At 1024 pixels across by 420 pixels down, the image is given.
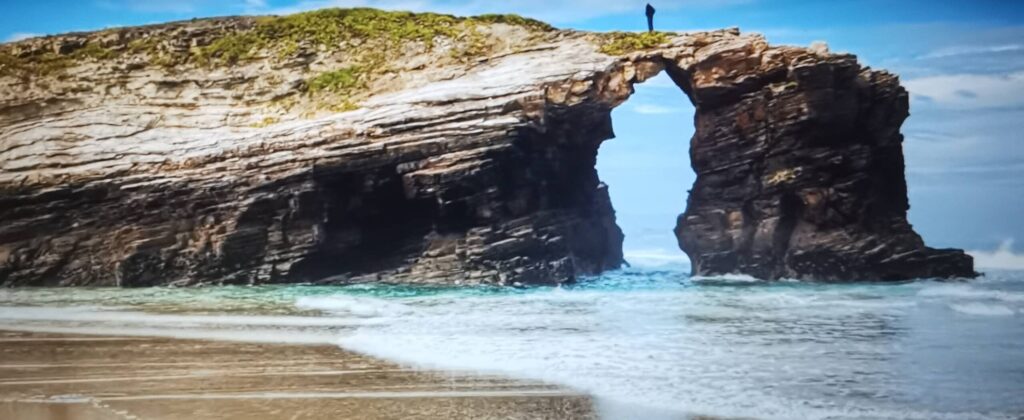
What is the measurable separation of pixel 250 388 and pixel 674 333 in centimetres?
590

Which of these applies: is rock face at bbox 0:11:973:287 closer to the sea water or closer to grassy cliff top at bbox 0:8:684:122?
grassy cliff top at bbox 0:8:684:122

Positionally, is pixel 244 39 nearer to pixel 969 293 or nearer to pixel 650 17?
pixel 650 17

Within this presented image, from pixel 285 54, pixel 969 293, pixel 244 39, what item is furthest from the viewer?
pixel 244 39

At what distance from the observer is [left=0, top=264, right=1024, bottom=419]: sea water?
317 inches

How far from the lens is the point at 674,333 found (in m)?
12.4

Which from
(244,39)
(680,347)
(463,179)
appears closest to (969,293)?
(680,347)

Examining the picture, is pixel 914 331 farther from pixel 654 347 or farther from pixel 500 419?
pixel 500 419

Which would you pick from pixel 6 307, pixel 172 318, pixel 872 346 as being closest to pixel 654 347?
pixel 872 346

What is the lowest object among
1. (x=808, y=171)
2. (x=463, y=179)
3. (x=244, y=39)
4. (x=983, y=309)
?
(x=983, y=309)

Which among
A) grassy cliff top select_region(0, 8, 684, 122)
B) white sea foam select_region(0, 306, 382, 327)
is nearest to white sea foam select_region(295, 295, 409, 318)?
white sea foam select_region(0, 306, 382, 327)

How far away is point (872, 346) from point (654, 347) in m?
2.53

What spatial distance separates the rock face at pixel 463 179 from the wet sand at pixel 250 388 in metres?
13.4

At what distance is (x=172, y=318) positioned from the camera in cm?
1555

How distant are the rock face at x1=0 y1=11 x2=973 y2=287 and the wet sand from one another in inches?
527
